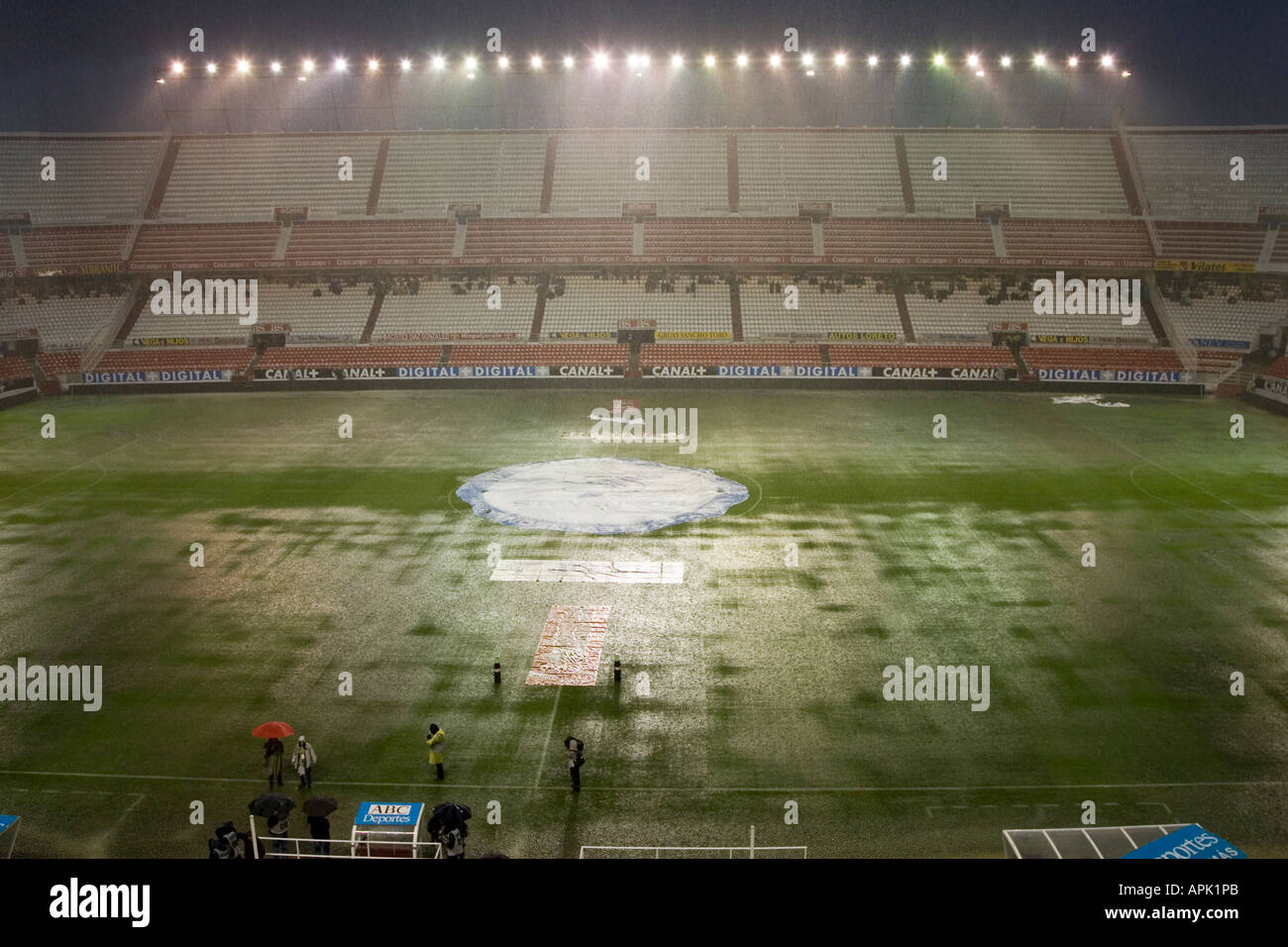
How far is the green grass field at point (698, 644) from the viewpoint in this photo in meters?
16.3

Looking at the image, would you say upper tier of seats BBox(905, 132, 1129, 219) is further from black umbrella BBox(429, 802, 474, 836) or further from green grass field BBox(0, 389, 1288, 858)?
black umbrella BBox(429, 802, 474, 836)

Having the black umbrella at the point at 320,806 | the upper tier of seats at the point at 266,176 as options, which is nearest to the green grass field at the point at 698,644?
the black umbrella at the point at 320,806

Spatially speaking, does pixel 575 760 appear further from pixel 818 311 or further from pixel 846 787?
pixel 818 311

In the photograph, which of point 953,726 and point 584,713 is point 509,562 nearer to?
point 584,713

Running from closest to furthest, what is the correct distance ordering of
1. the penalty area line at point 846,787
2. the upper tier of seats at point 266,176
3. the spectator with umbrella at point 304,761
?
the penalty area line at point 846,787, the spectator with umbrella at point 304,761, the upper tier of seats at point 266,176

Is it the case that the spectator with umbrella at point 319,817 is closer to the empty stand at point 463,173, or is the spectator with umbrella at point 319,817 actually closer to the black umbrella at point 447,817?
the black umbrella at point 447,817

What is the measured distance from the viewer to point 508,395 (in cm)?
5378

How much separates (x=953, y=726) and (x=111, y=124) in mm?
75771

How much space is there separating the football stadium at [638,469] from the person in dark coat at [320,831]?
1.84ft

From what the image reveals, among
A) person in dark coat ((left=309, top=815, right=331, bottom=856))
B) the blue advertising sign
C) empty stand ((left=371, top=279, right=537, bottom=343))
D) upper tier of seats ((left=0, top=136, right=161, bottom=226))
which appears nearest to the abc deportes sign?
person in dark coat ((left=309, top=815, right=331, bottom=856))

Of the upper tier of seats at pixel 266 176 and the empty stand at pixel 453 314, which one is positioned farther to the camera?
the upper tier of seats at pixel 266 176

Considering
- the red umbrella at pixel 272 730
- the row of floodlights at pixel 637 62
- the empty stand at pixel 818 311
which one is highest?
the row of floodlights at pixel 637 62

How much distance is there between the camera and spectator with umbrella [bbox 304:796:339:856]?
14695 millimetres
